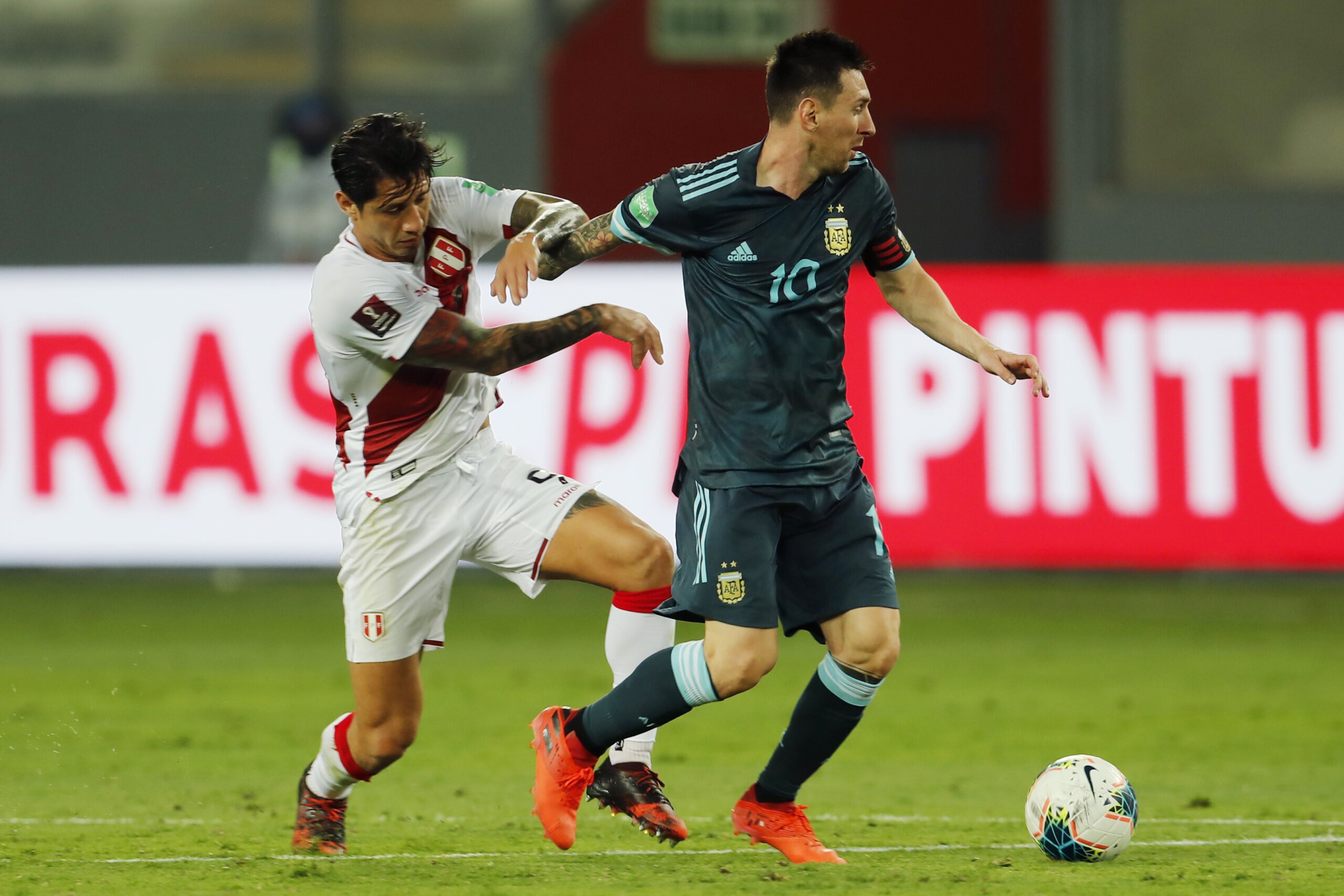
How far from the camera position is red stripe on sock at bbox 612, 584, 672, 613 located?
219 inches

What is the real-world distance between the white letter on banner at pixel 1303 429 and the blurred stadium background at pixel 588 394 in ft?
0.06

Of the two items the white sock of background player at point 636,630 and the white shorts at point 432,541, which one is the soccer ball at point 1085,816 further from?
the white shorts at point 432,541

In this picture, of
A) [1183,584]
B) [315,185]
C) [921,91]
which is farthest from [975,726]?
[921,91]

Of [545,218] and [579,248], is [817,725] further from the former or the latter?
[545,218]

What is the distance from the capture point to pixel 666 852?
18.1 feet

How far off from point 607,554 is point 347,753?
949 millimetres

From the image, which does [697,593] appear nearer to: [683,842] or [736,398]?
[736,398]

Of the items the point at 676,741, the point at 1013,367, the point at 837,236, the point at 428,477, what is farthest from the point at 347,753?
the point at 676,741

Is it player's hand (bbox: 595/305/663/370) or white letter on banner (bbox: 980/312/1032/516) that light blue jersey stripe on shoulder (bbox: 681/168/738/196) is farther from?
white letter on banner (bbox: 980/312/1032/516)

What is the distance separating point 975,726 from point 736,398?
336cm

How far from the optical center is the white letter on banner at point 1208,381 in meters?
10.9

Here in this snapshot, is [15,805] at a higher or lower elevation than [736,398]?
lower

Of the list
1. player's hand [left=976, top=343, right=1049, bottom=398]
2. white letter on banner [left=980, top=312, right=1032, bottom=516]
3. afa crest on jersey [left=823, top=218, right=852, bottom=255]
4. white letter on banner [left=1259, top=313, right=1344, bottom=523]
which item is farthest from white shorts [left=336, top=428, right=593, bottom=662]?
white letter on banner [left=1259, top=313, right=1344, bottom=523]

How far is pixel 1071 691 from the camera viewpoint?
8797 mm
